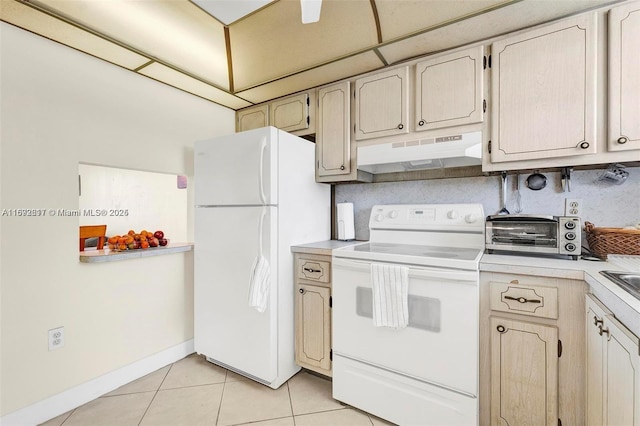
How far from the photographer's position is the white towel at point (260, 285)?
1.89 m

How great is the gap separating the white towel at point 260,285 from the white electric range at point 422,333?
0.45 metres

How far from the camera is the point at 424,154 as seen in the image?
1.85 metres

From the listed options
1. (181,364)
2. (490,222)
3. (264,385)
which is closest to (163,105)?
(181,364)

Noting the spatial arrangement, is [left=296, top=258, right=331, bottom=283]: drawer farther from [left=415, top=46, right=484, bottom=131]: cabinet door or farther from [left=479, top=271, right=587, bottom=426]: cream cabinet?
[left=415, top=46, right=484, bottom=131]: cabinet door

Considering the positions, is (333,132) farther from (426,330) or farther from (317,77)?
(426,330)

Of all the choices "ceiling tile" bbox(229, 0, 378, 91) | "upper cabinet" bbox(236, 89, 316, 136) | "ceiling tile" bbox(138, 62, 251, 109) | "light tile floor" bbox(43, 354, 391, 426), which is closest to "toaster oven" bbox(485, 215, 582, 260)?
"light tile floor" bbox(43, 354, 391, 426)

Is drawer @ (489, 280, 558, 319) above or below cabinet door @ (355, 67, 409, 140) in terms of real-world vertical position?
below

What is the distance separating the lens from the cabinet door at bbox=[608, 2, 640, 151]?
1.35 m

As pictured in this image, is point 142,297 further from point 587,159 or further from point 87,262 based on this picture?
point 587,159

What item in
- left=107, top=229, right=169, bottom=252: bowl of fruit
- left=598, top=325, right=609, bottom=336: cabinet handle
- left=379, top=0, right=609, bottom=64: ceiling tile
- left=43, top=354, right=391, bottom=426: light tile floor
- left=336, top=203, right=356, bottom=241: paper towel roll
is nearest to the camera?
left=598, top=325, right=609, bottom=336: cabinet handle

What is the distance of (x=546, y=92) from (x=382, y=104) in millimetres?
931

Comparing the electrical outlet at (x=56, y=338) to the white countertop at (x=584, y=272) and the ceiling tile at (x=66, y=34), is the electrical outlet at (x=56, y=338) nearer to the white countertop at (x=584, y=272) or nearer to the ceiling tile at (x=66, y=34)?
the ceiling tile at (x=66, y=34)

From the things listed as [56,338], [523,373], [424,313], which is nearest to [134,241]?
[56,338]

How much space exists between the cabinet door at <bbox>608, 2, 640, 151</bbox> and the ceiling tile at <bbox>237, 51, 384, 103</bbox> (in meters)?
1.21
